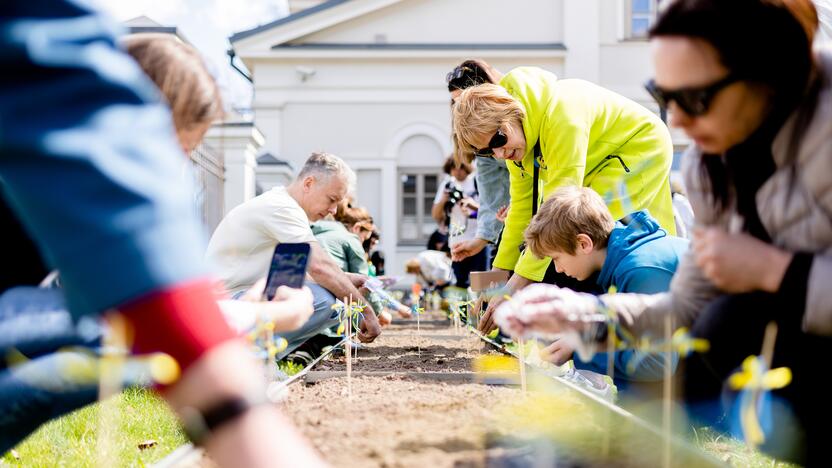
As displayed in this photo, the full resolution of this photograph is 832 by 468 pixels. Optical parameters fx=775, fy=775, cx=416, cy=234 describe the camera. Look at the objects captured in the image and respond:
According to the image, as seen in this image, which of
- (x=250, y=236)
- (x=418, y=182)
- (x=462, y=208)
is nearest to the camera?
(x=250, y=236)

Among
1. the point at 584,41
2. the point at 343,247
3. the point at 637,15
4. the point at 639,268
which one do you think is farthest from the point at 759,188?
the point at 637,15

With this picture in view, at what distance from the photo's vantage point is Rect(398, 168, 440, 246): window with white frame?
15.6 m

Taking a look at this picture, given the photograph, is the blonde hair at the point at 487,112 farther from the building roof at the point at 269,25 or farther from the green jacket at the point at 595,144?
the building roof at the point at 269,25

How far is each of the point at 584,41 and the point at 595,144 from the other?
12.9 m

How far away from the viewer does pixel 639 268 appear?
2654 millimetres

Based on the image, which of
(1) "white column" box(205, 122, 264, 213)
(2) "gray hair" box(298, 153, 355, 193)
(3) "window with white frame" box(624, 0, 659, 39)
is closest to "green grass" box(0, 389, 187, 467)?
(2) "gray hair" box(298, 153, 355, 193)

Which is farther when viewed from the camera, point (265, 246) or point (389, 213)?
point (389, 213)

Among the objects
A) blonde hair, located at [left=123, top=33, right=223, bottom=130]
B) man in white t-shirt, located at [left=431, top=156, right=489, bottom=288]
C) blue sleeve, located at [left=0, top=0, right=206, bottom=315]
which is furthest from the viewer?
man in white t-shirt, located at [left=431, top=156, right=489, bottom=288]

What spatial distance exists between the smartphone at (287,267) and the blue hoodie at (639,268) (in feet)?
4.41

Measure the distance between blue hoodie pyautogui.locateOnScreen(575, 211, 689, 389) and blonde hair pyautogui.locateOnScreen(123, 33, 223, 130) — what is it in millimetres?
1597

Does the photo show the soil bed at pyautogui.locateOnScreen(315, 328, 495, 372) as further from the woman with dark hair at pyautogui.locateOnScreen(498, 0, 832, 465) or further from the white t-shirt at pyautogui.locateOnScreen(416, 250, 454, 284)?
the white t-shirt at pyautogui.locateOnScreen(416, 250, 454, 284)

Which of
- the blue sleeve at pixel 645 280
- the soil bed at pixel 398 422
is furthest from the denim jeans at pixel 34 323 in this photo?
the blue sleeve at pixel 645 280

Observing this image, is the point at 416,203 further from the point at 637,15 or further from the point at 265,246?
the point at 265,246

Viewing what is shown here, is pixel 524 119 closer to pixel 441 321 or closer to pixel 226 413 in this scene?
pixel 226 413
